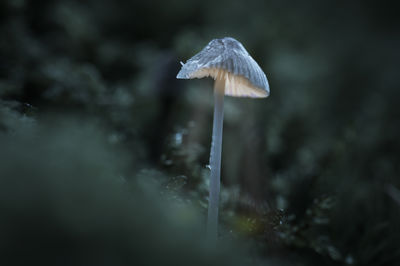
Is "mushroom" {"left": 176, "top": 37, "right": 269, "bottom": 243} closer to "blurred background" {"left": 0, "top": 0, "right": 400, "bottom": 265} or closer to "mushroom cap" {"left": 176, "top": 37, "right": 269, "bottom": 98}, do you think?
"mushroom cap" {"left": 176, "top": 37, "right": 269, "bottom": 98}

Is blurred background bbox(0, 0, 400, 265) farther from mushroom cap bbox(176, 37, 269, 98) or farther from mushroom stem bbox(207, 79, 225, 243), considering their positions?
mushroom cap bbox(176, 37, 269, 98)

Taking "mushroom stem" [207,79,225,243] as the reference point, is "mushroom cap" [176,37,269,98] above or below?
above

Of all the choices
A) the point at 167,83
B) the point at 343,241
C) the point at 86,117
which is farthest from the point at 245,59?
the point at 167,83

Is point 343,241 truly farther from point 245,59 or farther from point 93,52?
point 93,52

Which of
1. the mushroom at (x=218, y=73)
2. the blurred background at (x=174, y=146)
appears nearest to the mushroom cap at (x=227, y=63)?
the mushroom at (x=218, y=73)

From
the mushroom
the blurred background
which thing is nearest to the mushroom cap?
the mushroom

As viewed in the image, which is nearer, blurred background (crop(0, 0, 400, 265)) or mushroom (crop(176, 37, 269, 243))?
blurred background (crop(0, 0, 400, 265))

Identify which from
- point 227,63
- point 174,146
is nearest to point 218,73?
point 227,63

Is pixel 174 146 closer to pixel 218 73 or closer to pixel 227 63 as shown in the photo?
pixel 218 73
